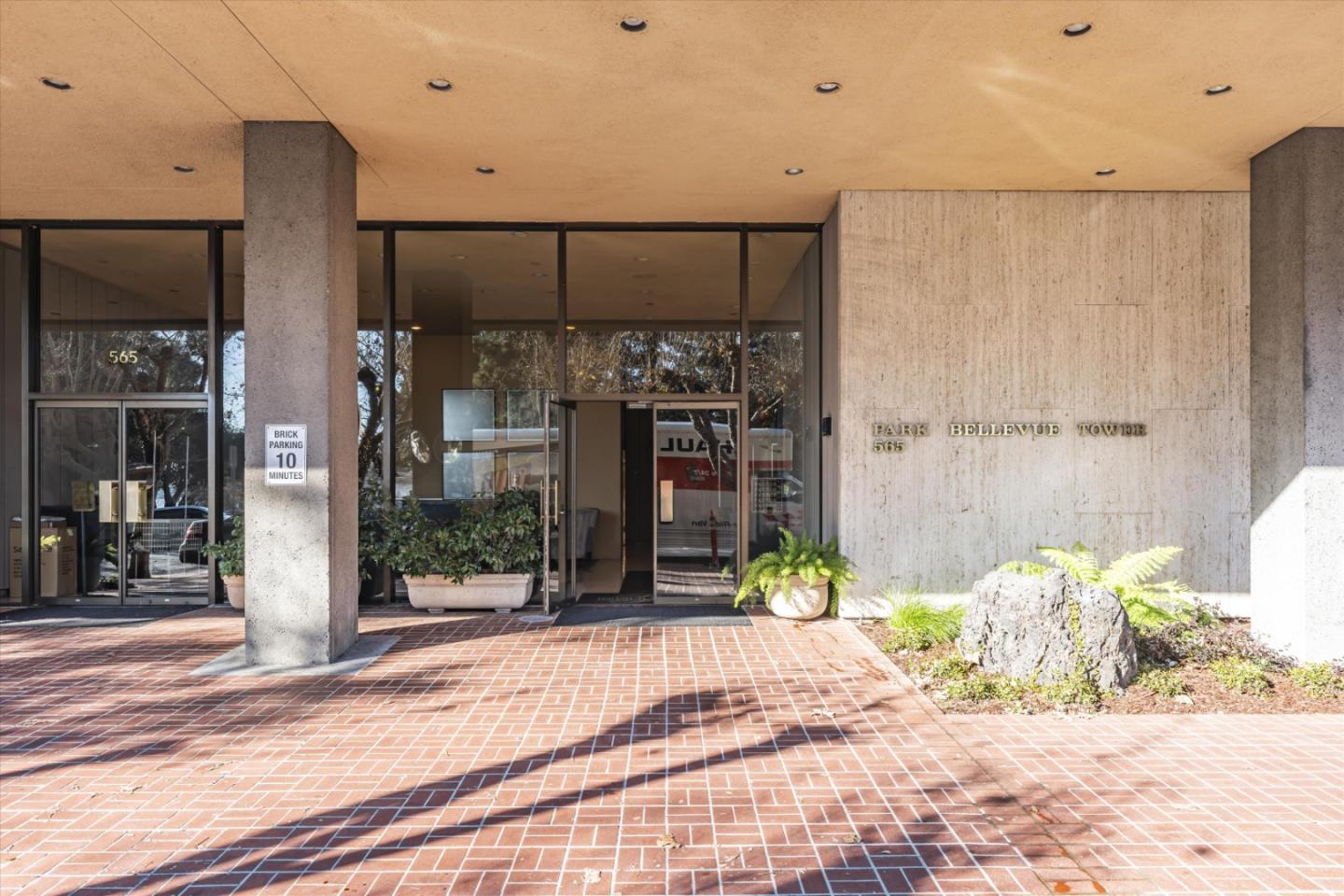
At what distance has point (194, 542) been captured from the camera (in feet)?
32.2

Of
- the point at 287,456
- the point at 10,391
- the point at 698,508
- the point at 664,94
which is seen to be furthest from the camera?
the point at 10,391

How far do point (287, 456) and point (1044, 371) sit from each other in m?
7.35

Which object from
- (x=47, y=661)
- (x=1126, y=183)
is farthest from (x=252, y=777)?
(x=1126, y=183)

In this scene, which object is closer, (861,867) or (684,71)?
(861,867)

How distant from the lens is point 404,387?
32.4ft

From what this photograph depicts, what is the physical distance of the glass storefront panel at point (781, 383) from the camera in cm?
977

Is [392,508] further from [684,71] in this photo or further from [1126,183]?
[1126,183]

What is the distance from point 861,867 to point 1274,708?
4.01 m

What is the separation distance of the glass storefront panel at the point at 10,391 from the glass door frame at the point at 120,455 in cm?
86

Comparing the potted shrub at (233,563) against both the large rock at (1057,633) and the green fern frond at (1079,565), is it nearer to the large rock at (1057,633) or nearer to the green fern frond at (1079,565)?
the large rock at (1057,633)

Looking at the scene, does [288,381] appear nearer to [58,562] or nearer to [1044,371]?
[58,562]

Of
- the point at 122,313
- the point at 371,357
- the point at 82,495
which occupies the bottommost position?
the point at 82,495

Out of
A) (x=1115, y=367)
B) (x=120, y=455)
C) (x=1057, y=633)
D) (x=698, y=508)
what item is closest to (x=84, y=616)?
(x=120, y=455)

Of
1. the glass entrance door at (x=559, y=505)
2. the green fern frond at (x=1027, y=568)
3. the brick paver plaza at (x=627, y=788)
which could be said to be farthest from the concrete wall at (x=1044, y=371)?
the glass entrance door at (x=559, y=505)
